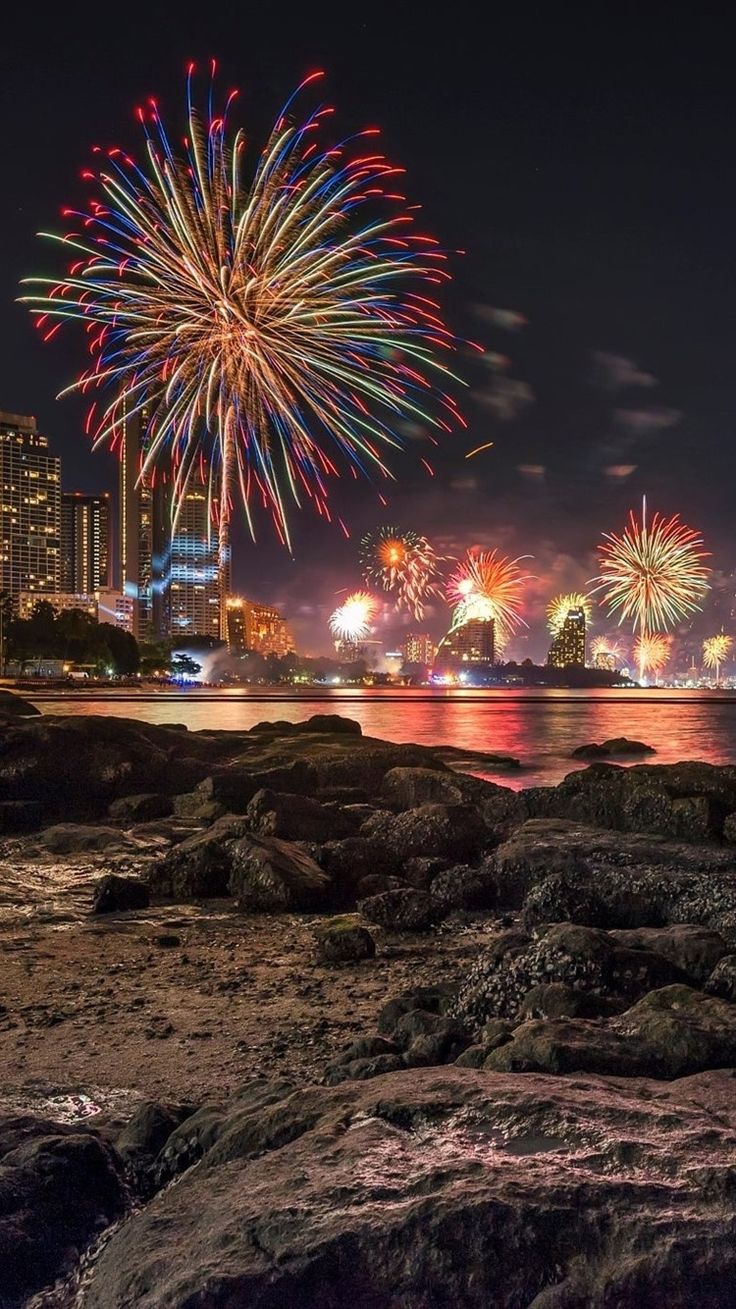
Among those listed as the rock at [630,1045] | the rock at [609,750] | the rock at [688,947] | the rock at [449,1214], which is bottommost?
the rock at [609,750]

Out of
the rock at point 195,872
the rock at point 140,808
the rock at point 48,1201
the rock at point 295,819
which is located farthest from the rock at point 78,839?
the rock at point 48,1201

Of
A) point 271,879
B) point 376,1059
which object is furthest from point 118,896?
point 376,1059

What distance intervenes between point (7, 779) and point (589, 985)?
16.7 m

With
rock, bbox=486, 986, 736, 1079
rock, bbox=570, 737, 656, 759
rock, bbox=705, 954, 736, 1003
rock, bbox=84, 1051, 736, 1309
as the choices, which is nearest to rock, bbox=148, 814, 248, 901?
rock, bbox=705, 954, 736, 1003

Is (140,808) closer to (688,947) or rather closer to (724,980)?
(688,947)

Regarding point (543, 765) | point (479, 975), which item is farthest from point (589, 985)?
point (543, 765)

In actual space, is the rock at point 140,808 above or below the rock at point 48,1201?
below

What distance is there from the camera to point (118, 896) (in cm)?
1226

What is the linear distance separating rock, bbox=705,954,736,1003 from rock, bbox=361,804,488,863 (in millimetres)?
7318

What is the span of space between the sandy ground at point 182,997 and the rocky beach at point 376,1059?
4 cm

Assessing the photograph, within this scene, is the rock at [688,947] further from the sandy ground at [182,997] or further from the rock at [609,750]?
the rock at [609,750]

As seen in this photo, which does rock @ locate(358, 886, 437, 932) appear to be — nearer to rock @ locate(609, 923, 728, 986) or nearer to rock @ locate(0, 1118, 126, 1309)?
rock @ locate(609, 923, 728, 986)

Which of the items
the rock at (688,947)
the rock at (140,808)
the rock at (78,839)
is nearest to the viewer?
the rock at (688,947)

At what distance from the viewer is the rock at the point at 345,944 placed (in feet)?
32.4
